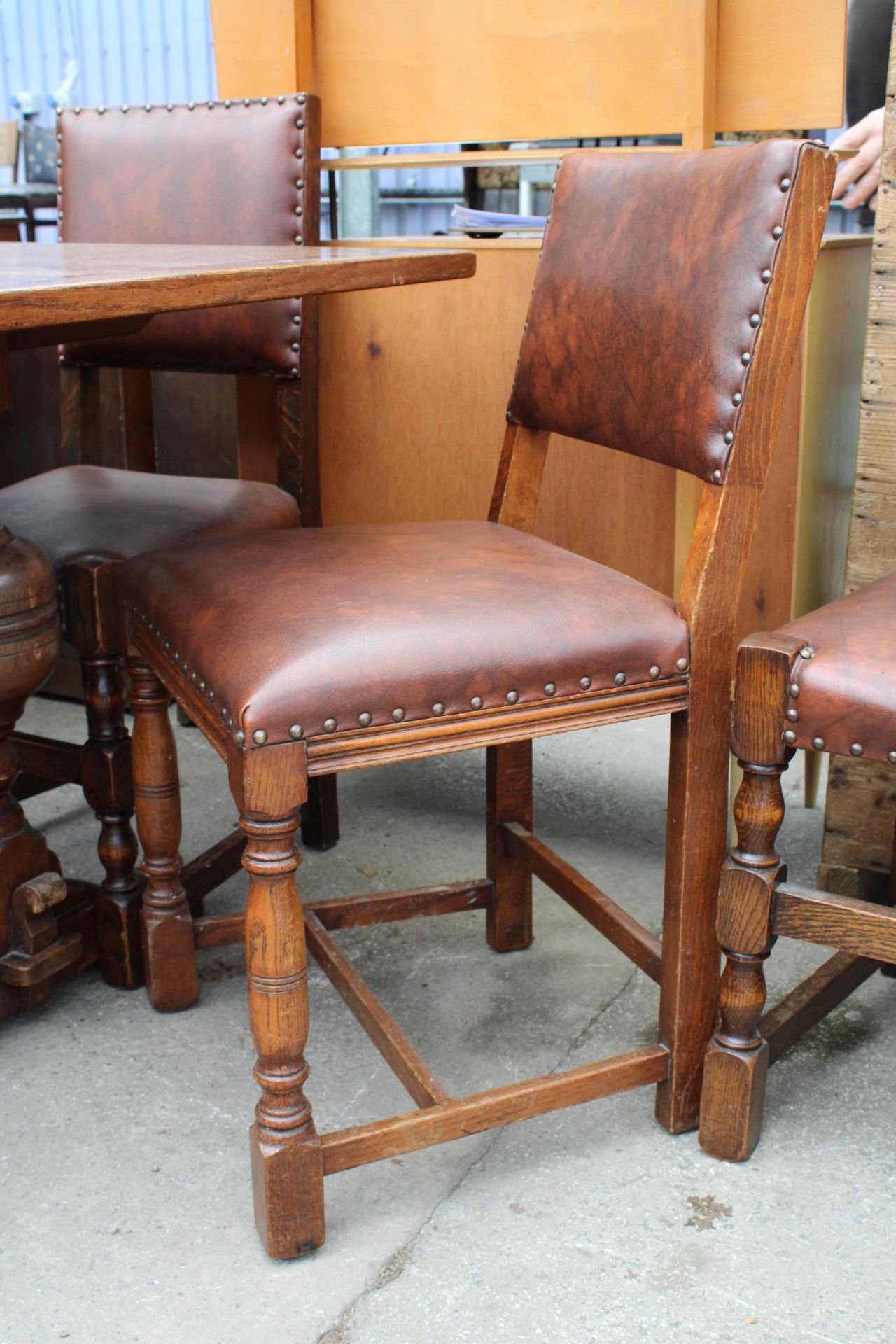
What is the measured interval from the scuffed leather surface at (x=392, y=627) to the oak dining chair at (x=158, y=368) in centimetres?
29

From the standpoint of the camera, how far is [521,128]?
1.94 meters

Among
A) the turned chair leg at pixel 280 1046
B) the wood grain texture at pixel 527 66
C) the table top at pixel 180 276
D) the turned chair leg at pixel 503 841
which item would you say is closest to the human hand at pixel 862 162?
the wood grain texture at pixel 527 66

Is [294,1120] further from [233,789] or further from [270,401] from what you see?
[270,401]

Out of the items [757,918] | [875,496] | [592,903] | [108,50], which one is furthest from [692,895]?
[108,50]

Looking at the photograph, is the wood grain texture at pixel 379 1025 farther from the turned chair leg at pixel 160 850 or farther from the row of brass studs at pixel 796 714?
the row of brass studs at pixel 796 714

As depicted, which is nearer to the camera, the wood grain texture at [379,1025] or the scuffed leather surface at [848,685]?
the scuffed leather surface at [848,685]

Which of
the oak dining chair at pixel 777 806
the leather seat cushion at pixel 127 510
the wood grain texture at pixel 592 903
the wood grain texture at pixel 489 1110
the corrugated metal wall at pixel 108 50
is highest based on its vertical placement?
the corrugated metal wall at pixel 108 50

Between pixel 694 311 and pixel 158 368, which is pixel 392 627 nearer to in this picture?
pixel 694 311

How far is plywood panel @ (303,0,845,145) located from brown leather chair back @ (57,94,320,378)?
0.22m

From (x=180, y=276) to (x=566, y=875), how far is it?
2.78ft

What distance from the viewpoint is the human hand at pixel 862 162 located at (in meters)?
1.97

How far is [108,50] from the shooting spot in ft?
30.3

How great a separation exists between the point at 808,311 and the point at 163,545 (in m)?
0.91

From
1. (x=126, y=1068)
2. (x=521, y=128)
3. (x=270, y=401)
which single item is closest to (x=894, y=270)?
(x=521, y=128)
